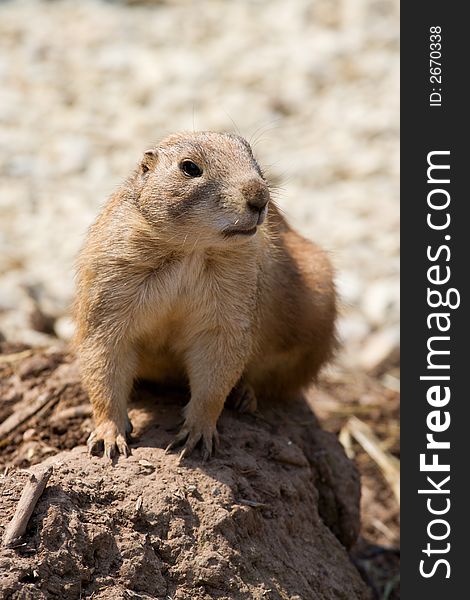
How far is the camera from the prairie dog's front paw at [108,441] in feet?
14.6

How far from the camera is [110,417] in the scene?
461 cm

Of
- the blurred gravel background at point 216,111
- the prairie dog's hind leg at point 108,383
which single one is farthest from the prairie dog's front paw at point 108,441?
the blurred gravel background at point 216,111

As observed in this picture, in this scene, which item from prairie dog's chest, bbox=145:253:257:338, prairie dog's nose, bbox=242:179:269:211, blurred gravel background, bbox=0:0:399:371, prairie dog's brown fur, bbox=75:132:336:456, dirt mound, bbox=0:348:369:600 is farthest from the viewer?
blurred gravel background, bbox=0:0:399:371

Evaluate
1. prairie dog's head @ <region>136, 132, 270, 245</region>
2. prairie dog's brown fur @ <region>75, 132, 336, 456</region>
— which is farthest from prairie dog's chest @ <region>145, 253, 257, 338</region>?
prairie dog's head @ <region>136, 132, 270, 245</region>

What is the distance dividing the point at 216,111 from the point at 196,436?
21.8 ft

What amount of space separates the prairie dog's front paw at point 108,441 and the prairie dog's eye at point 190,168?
48.4 inches

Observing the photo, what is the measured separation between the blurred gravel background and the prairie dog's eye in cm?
397

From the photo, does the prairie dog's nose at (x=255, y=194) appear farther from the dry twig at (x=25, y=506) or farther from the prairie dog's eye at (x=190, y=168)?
the dry twig at (x=25, y=506)

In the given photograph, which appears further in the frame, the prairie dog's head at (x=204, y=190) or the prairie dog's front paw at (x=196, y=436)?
the prairie dog's front paw at (x=196, y=436)

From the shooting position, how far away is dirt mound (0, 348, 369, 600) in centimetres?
376

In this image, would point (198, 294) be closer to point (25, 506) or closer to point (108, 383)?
point (108, 383)

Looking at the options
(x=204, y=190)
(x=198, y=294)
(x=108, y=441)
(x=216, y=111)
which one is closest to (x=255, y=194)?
(x=204, y=190)

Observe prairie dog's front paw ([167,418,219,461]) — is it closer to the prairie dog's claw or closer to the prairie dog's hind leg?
the prairie dog's claw

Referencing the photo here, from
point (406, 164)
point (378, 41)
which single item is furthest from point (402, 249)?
point (378, 41)
